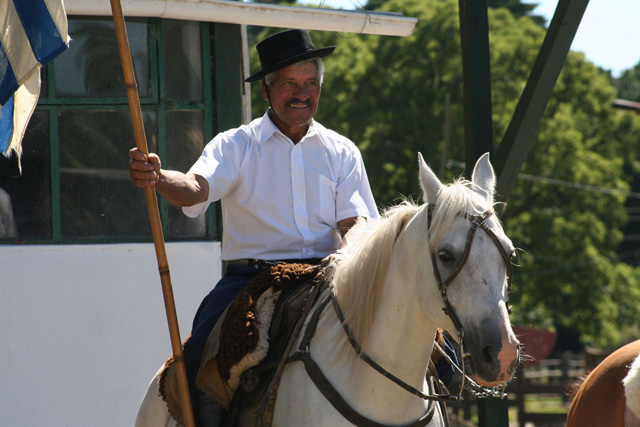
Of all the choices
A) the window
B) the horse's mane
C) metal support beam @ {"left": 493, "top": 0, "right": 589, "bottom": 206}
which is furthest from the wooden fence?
the horse's mane

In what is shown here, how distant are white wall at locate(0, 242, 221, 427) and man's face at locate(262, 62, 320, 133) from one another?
2391 millimetres

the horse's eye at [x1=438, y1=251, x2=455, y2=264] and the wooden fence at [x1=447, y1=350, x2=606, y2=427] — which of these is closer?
the horse's eye at [x1=438, y1=251, x2=455, y2=264]

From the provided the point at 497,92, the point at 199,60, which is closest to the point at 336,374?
the point at 199,60

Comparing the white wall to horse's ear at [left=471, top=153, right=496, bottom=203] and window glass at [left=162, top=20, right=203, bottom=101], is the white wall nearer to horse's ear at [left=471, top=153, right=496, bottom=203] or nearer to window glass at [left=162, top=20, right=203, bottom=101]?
window glass at [left=162, top=20, right=203, bottom=101]

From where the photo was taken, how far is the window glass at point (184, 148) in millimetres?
6508

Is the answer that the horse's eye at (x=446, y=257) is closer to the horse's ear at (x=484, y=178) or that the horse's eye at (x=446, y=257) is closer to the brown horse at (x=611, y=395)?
the horse's ear at (x=484, y=178)

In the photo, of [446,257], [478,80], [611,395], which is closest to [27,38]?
[446,257]

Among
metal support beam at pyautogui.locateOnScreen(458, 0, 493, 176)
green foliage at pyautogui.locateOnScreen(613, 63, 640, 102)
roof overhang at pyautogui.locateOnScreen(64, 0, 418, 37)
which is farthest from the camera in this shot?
green foliage at pyautogui.locateOnScreen(613, 63, 640, 102)

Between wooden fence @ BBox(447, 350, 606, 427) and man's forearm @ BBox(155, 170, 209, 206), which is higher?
man's forearm @ BBox(155, 170, 209, 206)

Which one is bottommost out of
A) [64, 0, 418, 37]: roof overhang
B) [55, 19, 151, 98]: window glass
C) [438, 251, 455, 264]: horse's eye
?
[438, 251, 455, 264]: horse's eye

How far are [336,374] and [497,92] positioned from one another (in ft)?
71.8

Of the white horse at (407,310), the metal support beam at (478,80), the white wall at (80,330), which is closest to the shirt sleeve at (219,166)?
the white horse at (407,310)

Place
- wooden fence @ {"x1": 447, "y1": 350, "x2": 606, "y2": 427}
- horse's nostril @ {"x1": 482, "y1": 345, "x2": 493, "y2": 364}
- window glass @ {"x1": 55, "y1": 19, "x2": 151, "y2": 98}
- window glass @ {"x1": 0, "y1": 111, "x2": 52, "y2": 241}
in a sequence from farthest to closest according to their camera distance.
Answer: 1. wooden fence @ {"x1": 447, "y1": 350, "x2": 606, "y2": 427}
2. window glass @ {"x1": 55, "y1": 19, "x2": 151, "y2": 98}
3. window glass @ {"x1": 0, "y1": 111, "x2": 52, "y2": 241}
4. horse's nostril @ {"x1": 482, "y1": 345, "x2": 493, "y2": 364}

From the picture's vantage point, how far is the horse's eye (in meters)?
3.21
